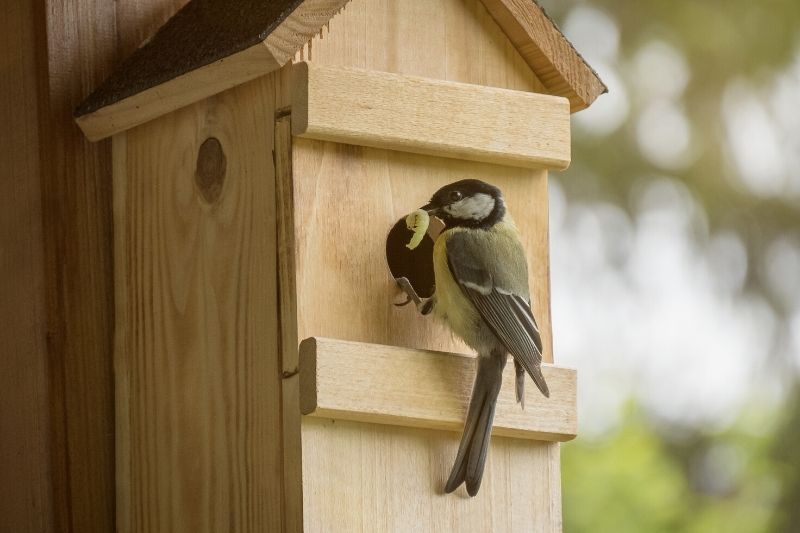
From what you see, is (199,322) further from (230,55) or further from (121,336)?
(230,55)

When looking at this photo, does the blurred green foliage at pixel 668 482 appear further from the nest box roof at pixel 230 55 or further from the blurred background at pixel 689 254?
the nest box roof at pixel 230 55

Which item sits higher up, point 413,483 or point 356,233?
point 356,233

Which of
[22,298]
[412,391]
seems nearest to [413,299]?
[412,391]

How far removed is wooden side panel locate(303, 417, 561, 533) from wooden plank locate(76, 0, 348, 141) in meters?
0.64

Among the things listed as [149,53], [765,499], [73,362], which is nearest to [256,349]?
[73,362]

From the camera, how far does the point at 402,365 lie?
2.57 m

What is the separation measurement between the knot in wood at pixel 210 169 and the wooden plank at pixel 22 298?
0.38m

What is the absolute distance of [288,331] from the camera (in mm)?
2510

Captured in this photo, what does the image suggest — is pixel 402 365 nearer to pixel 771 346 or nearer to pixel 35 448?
pixel 35 448

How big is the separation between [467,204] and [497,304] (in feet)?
0.64

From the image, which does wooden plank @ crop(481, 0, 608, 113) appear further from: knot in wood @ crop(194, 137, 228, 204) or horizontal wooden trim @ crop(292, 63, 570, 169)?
knot in wood @ crop(194, 137, 228, 204)

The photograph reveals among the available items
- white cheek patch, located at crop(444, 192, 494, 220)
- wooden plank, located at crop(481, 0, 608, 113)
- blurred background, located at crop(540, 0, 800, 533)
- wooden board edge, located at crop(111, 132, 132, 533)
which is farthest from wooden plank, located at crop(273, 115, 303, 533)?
blurred background, located at crop(540, 0, 800, 533)

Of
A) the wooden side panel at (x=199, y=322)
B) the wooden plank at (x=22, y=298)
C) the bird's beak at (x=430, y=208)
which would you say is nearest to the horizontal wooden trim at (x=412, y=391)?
the wooden side panel at (x=199, y=322)

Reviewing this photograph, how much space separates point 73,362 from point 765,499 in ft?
9.97
